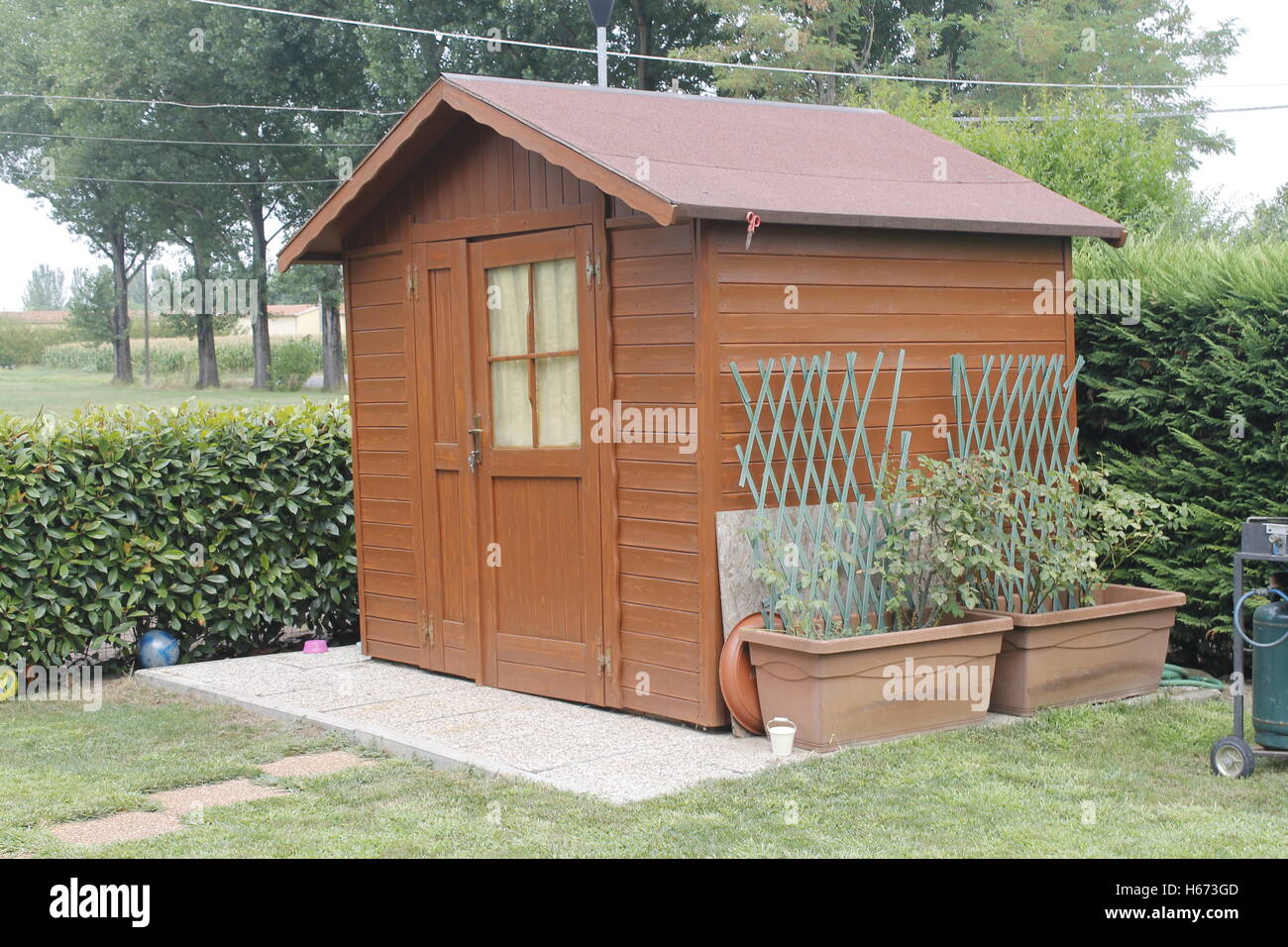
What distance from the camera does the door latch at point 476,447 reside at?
25.1 ft

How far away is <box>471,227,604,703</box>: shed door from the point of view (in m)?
7.04

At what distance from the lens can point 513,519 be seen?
750 cm

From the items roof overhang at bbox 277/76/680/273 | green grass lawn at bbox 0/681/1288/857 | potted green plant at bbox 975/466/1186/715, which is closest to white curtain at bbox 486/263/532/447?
roof overhang at bbox 277/76/680/273

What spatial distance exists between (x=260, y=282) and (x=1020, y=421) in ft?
108

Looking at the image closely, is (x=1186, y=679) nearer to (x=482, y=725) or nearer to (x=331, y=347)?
(x=482, y=725)

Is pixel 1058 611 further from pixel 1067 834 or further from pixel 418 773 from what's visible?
pixel 418 773

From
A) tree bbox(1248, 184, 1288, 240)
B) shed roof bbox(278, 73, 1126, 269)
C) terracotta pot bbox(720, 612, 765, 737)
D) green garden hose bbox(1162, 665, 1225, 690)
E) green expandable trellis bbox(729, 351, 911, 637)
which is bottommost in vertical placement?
green garden hose bbox(1162, 665, 1225, 690)

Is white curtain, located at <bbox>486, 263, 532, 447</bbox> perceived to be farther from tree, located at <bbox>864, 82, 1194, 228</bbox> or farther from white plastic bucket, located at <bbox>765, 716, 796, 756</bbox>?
tree, located at <bbox>864, 82, 1194, 228</bbox>

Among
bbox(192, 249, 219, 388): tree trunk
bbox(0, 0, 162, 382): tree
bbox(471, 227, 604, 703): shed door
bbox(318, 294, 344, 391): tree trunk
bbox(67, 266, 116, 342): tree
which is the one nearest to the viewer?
bbox(471, 227, 604, 703): shed door

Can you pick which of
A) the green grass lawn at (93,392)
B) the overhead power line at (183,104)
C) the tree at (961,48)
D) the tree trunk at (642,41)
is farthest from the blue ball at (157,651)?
the green grass lawn at (93,392)

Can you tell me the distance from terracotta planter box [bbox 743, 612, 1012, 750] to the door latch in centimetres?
211

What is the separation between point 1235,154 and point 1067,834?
33808mm

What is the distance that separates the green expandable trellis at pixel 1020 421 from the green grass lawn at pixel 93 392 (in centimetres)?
2919

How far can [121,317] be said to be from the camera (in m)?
45.5
